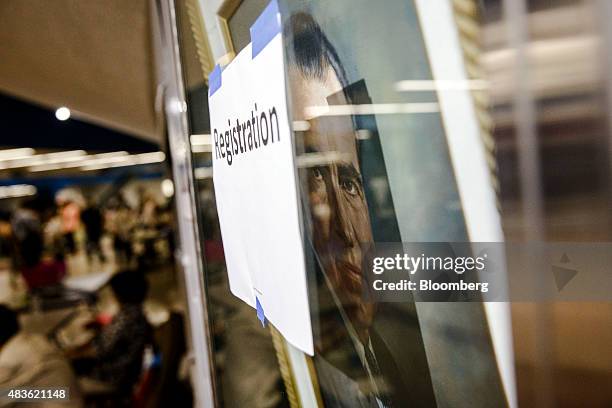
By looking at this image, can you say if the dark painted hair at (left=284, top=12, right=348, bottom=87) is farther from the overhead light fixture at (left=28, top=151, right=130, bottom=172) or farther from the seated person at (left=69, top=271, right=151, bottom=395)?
the overhead light fixture at (left=28, top=151, right=130, bottom=172)

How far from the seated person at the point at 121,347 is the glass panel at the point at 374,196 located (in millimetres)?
2459

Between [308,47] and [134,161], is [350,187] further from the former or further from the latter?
[134,161]

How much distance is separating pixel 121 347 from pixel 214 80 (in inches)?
94.1

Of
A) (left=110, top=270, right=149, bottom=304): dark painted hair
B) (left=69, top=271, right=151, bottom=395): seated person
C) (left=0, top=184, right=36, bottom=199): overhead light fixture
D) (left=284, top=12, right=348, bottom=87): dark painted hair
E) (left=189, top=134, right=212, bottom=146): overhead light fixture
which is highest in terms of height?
(left=0, top=184, right=36, bottom=199): overhead light fixture

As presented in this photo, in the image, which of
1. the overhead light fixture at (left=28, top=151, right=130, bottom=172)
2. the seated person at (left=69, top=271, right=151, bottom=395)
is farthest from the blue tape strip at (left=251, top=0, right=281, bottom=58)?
the overhead light fixture at (left=28, top=151, right=130, bottom=172)

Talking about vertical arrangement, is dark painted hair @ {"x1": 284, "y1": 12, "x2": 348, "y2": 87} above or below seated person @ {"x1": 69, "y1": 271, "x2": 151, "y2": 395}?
above

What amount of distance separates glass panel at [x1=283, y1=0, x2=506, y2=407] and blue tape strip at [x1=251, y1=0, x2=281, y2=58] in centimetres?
2

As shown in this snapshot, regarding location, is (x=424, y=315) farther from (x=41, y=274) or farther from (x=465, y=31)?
(x=41, y=274)

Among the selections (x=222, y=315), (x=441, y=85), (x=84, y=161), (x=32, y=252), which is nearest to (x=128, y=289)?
(x=222, y=315)

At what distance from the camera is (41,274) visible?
25.2 feet

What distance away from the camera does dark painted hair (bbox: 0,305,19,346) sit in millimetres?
2064

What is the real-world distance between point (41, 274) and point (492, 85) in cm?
840

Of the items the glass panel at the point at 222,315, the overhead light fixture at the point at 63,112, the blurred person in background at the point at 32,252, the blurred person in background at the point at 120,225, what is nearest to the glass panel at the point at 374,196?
the glass panel at the point at 222,315

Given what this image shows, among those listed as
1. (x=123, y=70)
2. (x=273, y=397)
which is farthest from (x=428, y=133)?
(x=123, y=70)
